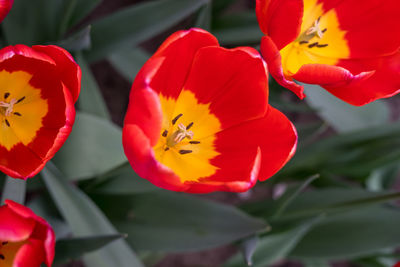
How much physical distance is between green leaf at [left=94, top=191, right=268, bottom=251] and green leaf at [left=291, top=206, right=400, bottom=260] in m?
0.47

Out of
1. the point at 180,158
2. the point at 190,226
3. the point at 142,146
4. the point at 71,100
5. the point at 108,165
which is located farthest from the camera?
the point at 190,226

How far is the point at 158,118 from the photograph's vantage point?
83 centimetres

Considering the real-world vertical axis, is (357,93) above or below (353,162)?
above

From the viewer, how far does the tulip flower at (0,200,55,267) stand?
831mm

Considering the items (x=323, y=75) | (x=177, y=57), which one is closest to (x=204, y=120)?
(x=177, y=57)

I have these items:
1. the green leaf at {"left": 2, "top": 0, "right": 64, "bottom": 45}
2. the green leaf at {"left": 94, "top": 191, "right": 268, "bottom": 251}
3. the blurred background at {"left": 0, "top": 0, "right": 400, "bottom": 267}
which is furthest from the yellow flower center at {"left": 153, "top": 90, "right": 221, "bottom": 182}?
the green leaf at {"left": 2, "top": 0, "right": 64, "bottom": 45}

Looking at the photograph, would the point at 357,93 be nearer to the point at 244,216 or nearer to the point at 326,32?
the point at 326,32

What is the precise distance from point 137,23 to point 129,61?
32 centimetres

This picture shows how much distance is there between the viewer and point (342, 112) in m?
1.74

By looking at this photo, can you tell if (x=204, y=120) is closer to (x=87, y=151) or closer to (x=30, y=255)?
(x=87, y=151)

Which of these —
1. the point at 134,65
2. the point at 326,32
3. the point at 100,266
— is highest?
the point at 326,32

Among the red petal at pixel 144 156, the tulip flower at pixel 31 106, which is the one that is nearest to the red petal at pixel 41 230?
the tulip flower at pixel 31 106

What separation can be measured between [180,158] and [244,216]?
0.28 meters

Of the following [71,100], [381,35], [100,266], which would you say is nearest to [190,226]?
[100,266]
